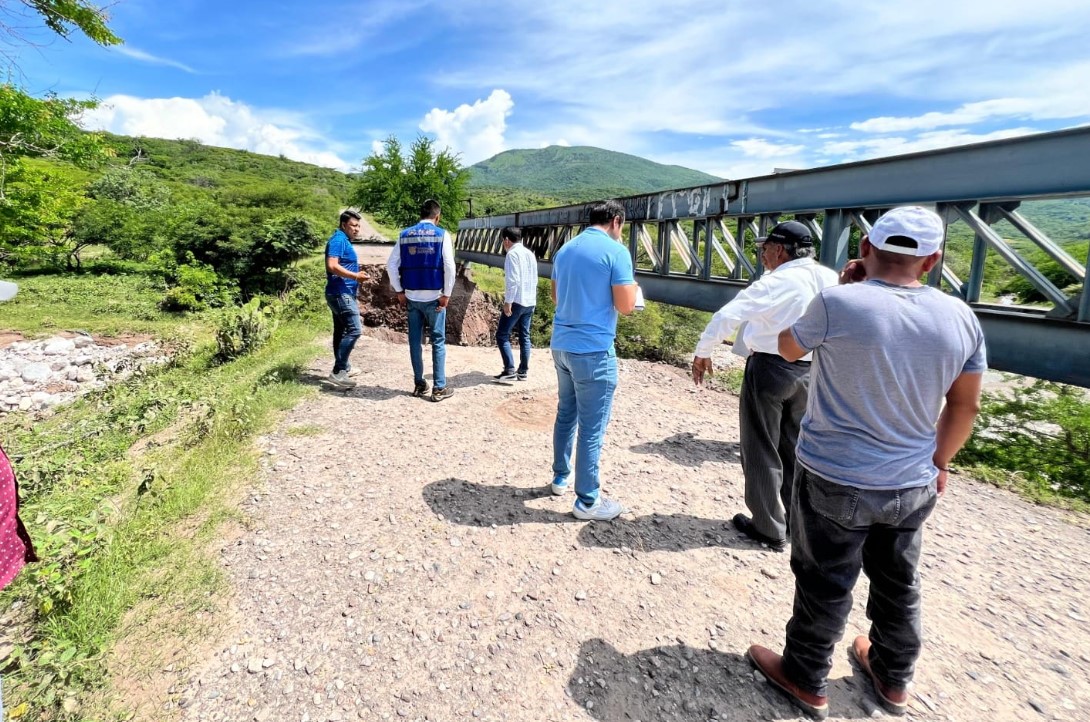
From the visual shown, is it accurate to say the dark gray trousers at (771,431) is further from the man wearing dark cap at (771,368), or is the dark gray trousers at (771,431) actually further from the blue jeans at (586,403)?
the blue jeans at (586,403)

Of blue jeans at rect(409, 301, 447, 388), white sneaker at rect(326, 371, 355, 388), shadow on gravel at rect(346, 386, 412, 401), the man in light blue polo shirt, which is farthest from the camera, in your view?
white sneaker at rect(326, 371, 355, 388)

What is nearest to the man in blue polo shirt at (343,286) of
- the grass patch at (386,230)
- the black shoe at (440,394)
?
the black shoe at (440,394)

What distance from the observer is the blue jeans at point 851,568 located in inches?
77.5

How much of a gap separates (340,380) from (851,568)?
18.3 ft

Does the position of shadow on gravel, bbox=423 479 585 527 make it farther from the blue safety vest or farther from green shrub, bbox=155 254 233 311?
green shrub, bbox=155 254 233 311

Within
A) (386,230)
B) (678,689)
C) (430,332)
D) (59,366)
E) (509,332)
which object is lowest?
(59,366)

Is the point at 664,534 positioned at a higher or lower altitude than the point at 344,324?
lower

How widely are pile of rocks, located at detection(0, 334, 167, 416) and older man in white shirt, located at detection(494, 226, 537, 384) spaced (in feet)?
20.7

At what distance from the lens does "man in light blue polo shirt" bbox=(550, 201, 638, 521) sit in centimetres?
328

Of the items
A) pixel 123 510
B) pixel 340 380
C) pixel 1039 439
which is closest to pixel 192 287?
pixel 340 380

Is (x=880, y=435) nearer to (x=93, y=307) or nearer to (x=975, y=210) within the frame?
(x=975, y=210)

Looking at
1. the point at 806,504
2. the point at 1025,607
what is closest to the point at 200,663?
the point at 806,504

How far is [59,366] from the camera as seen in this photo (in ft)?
35.8

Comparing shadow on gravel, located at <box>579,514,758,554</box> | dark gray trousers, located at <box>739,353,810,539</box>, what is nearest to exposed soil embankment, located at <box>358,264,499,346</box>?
shadow on gravel, located at <box>579,514,758,554</box>
